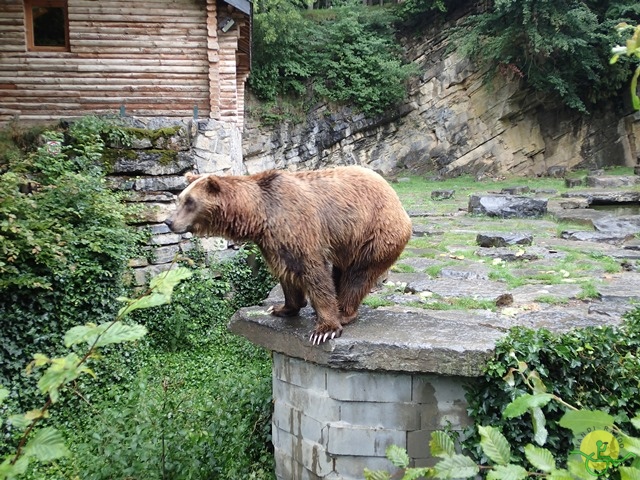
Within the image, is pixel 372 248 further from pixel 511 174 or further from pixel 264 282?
pixel 511 174

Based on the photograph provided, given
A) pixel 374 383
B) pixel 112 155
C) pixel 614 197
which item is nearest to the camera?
pixel 374 383

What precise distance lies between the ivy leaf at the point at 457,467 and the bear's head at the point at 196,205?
272 centimetres

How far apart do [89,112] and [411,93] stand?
1496 centimetres

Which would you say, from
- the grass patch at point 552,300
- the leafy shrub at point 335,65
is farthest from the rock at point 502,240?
the leafy shrub at point 335,65

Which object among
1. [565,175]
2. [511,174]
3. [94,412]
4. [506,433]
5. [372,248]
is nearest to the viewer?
[506,433]

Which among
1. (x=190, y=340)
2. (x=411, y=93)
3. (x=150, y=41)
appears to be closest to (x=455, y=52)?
(x=411, y=93)

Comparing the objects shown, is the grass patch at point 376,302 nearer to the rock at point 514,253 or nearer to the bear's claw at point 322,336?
the bear's claw at point 322,336

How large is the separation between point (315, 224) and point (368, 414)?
145 cm

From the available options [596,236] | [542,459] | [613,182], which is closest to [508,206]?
[596,236]

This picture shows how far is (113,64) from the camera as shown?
10.3 meters

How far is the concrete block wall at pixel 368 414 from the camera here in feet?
13.5

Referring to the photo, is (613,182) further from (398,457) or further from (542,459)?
(542,459)

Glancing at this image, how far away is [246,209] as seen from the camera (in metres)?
3.84

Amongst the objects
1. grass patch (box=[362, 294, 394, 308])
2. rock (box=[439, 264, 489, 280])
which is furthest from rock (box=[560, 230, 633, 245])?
grass patch (box=[362, 294, 394, 308])
